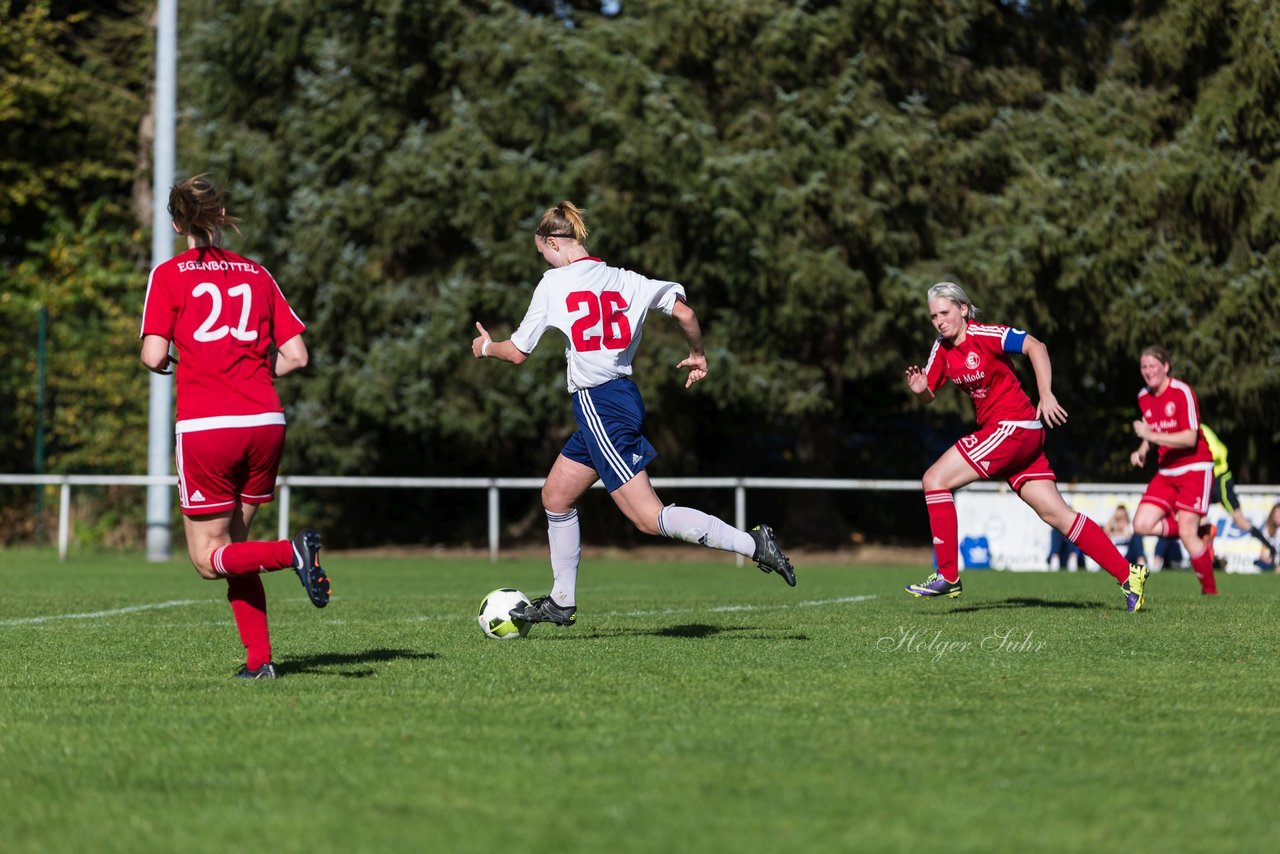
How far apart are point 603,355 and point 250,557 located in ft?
7.40

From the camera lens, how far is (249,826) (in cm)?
372

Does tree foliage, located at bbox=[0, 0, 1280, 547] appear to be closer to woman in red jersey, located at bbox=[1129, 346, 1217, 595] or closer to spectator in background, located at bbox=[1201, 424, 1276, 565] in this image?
spectator in background, located at bbox=[1201, 424, 1276, 565]

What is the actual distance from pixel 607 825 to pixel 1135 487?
17174mm

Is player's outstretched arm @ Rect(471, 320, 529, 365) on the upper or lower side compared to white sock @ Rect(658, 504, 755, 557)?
upper

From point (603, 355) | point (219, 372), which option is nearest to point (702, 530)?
point (603, 355)

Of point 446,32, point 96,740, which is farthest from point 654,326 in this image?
point 96,740

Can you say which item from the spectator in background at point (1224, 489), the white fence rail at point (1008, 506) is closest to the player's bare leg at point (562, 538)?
the spectator in background at point (1224, 489)

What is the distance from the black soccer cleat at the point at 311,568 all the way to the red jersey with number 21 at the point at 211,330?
1.88 ft

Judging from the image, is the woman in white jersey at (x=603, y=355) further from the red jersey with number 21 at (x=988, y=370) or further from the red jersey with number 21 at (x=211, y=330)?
the red jersey with number 21 at (x=988, y=370)

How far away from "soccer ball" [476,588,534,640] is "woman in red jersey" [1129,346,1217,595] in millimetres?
5557

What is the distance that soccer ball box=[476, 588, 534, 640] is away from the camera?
8094mm

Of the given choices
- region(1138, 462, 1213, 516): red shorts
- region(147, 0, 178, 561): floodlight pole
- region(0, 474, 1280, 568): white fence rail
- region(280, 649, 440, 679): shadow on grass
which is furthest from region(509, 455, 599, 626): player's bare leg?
region(147, 0, 178, 561): floodlight pole

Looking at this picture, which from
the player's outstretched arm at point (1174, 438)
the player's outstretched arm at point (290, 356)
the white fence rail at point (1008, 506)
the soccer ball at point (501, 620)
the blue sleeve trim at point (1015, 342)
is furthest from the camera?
the white fence rail at point (1008, 506)

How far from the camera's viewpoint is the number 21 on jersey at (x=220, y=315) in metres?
6.29
